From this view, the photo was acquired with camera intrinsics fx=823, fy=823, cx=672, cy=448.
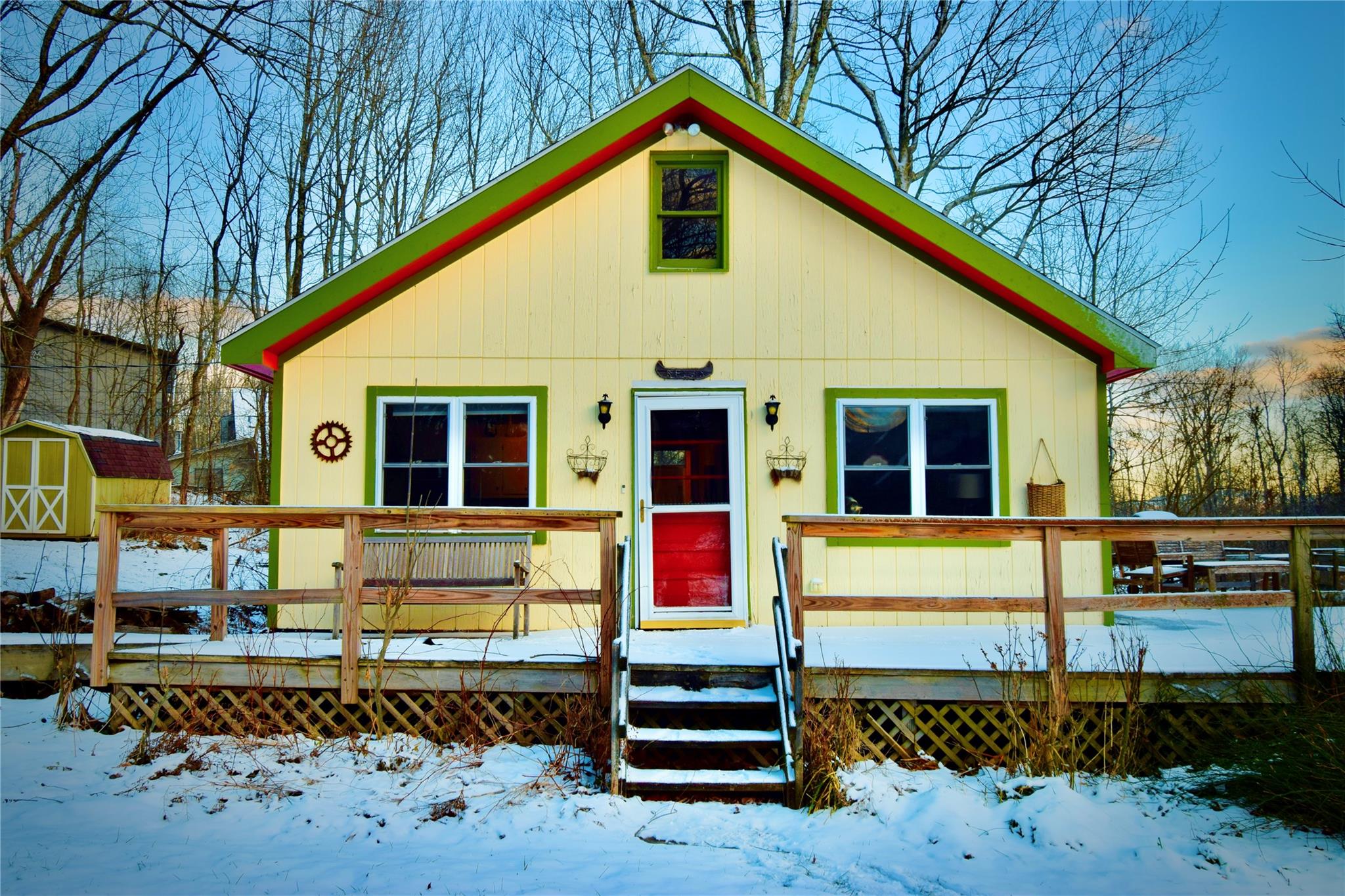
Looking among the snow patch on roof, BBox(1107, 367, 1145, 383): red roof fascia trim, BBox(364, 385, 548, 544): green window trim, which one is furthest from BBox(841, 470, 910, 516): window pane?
the snow patch on roof

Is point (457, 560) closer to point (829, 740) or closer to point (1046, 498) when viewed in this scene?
point (829, 740)

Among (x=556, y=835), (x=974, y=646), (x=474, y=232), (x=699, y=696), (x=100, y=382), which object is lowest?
(x=556, y=835)

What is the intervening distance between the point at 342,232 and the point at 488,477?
1341cm

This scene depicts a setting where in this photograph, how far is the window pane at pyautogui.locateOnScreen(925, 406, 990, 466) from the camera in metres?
7.30

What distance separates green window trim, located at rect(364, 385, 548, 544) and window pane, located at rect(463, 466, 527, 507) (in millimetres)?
160

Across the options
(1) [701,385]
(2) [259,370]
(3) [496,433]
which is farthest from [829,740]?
(2) [259,370]

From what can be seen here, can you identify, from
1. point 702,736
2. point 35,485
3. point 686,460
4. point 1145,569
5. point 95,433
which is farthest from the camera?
point 95,433

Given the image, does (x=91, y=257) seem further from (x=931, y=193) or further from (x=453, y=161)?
(x=931, y=193)

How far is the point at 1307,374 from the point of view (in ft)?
74.5

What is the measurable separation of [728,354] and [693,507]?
1.39 meters

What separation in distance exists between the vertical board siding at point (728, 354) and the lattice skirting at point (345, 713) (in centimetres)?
172

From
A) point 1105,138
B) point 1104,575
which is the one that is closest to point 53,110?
point 1104,575

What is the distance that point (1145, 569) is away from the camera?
11.7 metres

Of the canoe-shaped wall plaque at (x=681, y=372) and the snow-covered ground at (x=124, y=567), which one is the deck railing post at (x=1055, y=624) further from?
the snow-covered ground at (x=124, y=567)
